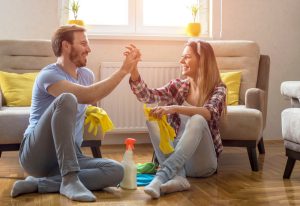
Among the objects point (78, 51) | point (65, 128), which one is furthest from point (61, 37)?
point (65, 128)

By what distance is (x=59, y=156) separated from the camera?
2385mm

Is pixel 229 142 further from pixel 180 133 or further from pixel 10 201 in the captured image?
pixel 10 201

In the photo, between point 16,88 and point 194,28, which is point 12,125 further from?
point 194,28

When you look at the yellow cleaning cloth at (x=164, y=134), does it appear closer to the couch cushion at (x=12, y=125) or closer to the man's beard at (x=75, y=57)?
the man's beard at (x=75, y=57)

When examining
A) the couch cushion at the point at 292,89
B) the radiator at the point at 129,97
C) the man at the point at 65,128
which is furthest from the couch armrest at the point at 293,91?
the radiator at the point at 129,97

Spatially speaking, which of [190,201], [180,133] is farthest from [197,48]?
[190,201]

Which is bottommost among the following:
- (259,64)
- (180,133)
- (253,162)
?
(253,162)

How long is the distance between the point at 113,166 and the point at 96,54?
1.92m

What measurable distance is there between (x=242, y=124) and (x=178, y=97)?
0.44 m

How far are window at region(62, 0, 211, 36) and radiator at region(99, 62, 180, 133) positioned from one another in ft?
1.15

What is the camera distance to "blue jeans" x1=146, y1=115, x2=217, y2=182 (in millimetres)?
2664

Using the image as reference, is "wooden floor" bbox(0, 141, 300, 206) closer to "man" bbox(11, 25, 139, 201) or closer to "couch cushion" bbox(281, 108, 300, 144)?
"man" bbox(11, 25, 139, 201)

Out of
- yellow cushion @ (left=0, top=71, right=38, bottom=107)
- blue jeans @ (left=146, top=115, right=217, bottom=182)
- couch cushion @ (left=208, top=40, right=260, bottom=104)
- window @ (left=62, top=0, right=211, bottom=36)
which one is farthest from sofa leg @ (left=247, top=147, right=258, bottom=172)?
window @ (left=62, top=0, right=211, bottom=36)

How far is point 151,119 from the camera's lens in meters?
2.76
